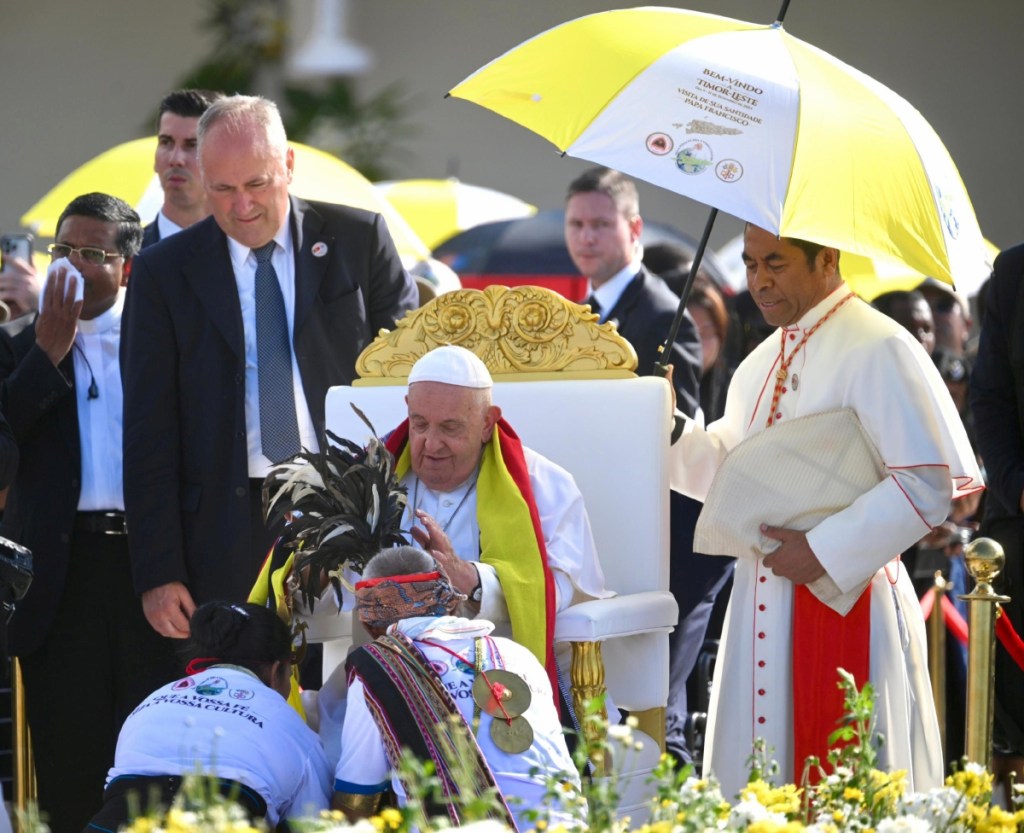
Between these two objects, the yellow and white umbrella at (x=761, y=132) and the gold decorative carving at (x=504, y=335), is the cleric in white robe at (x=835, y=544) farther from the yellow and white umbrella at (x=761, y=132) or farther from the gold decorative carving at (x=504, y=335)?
the gold decorative carving at (x=504, y=335)

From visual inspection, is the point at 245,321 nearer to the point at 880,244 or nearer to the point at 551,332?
the point at 551,332

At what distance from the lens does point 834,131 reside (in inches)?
176

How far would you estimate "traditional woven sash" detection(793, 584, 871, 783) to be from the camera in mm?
4727

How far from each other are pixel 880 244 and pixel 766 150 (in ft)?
1.20

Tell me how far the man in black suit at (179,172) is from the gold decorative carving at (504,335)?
1.39 m

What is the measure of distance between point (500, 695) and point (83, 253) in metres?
2.52

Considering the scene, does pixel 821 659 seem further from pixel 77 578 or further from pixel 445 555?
pixel 77 578

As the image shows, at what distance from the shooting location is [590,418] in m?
4.99

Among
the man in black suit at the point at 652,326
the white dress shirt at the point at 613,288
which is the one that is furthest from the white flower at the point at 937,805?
the white dress shirt at the point at 613,288

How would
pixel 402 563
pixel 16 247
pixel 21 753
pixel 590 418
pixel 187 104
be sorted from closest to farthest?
pixel 402 563, pixel 590 418, pixel 21 753, pixel 16 247, pixel 187 104

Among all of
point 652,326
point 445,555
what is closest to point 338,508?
point 445,555

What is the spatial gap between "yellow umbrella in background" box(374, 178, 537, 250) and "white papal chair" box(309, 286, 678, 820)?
607 cm

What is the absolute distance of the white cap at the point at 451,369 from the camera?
4.65 metres

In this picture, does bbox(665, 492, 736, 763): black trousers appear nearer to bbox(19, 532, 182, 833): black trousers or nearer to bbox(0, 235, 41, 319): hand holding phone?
bbox(19, 532, 182, 833): black trousers
